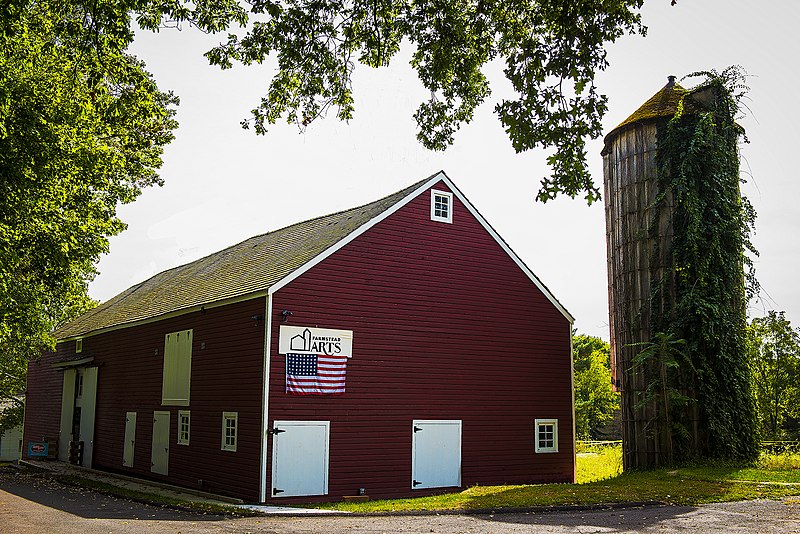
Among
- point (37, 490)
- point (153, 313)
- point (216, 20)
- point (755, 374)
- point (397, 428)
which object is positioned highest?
point (216, 20)

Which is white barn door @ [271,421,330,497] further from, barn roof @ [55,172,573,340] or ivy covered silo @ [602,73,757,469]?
ivy covered silo @ [602,73,757,469]

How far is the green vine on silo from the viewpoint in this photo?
20188 mm

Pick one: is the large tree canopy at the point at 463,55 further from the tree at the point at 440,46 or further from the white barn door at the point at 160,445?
the white barn door at the point at 160,445

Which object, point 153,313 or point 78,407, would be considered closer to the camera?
point 153,313

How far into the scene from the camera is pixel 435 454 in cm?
2047

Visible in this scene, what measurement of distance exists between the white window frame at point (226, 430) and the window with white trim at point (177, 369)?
251 cm

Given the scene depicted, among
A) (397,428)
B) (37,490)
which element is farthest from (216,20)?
(37,490)

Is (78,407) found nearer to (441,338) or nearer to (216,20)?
(441,338)

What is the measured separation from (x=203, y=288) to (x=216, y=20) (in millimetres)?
14576

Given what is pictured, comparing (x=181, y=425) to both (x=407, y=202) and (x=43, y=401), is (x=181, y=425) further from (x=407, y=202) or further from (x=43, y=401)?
(x=43, y=401)

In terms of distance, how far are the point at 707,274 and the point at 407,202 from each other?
780 cm

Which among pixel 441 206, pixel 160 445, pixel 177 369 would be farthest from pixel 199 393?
pixel 441 206

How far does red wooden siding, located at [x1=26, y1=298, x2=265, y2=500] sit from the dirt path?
271cm

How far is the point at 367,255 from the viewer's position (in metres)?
20.3
